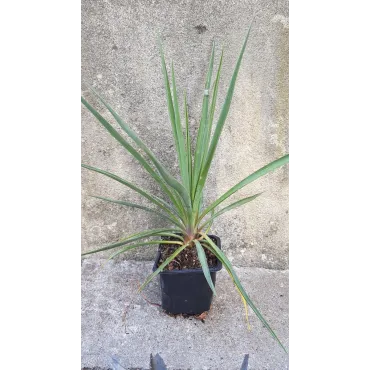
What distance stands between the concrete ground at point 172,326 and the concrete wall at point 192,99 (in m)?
0.11

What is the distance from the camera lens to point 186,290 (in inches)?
50.4

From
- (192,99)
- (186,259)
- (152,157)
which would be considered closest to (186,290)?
(186,259)

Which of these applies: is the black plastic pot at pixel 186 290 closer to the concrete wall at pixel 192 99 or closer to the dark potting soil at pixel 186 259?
the dark potting soil at pixel 186 259

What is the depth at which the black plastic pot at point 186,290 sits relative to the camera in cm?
125

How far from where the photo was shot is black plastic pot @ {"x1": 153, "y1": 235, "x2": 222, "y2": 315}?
4.09 ft

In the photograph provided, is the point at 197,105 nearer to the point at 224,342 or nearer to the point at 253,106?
the point at 253,106

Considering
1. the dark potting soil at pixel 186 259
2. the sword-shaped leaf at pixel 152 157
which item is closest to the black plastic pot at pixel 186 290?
the dark potting soil at pixel 186 259

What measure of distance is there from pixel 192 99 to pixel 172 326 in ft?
2.62

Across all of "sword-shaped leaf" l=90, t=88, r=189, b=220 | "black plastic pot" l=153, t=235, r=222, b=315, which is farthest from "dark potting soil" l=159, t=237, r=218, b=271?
"sword-shaped leaf" l=90, t=88, r=189, b=220

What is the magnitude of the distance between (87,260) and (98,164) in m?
0.39

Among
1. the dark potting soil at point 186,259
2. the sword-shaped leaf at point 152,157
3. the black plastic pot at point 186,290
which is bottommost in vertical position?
the black plastic pot at point 186,290

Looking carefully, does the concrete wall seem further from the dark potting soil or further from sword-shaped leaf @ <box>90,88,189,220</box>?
sword-shaped leaf @ <box>90,88,189,220</box>

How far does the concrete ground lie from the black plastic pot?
0.05 m

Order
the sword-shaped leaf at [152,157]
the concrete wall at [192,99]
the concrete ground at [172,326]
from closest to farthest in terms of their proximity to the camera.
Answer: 1. the sword-shaped leaf at [152,157]
2. the concrete ground at [172,326]
3. the concrete wall at [192,99]
